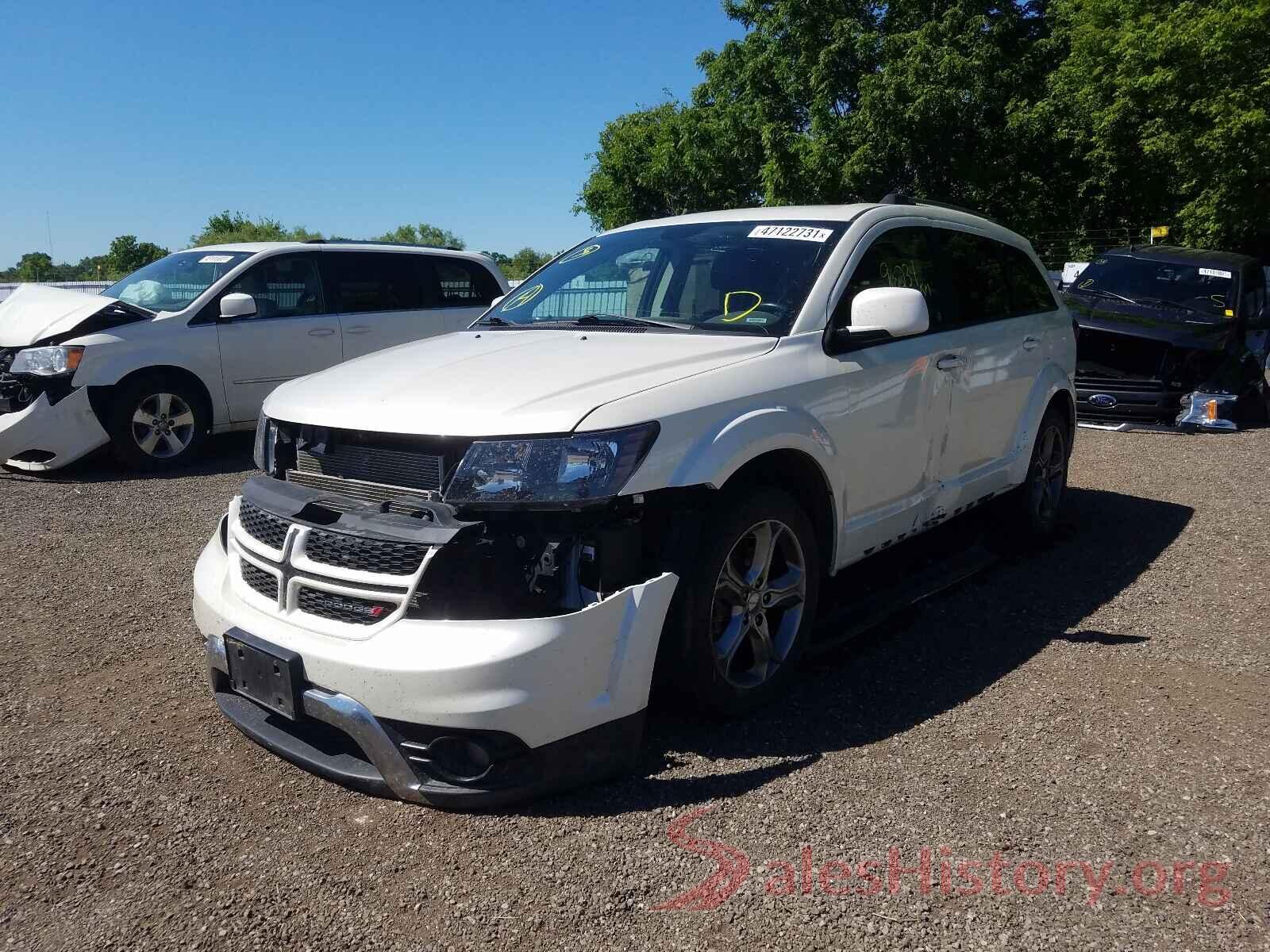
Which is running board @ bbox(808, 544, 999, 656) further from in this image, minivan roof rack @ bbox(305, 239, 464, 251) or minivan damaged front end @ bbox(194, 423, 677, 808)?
minivan roof rack @ bbox(305, 239, 464, 251)

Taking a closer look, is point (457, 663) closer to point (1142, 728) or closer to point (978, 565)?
point (1142, 728)

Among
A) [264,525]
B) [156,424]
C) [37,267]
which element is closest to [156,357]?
[156,424]

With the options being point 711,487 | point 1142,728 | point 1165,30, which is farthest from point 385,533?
point 1165,30

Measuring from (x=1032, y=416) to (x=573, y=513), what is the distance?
11.2ft

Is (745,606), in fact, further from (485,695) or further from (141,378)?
(141,378)

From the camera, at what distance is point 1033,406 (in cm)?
538

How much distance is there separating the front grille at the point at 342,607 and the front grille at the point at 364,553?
9 cm

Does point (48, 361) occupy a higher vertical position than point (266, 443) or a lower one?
lower

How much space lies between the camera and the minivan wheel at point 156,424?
791cm

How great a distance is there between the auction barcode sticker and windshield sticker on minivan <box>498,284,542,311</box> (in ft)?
3.36

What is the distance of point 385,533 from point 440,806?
29.8 inches

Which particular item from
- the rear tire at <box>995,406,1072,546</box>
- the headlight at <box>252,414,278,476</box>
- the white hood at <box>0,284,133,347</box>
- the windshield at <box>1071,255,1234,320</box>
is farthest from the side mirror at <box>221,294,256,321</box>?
the windshield at <box>1071,255,1234,320</box>

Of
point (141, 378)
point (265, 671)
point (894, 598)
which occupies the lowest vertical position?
point (894, 598)

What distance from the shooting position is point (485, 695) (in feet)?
8.79
